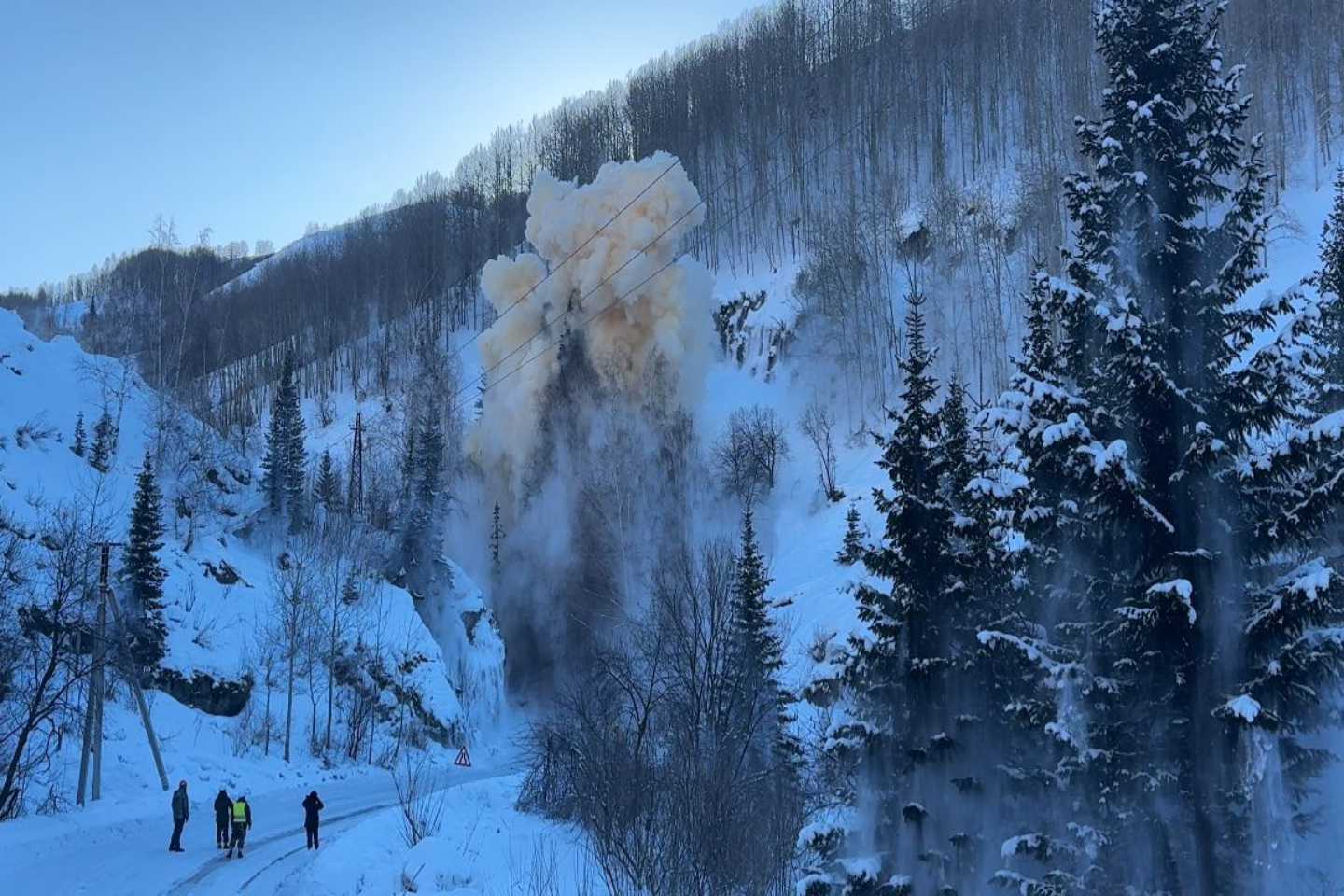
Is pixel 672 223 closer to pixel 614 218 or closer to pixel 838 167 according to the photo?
pixel 614 218

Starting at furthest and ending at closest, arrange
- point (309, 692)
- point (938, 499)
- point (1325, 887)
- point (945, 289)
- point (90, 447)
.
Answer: point (945, 289)
point (90, 447)
point (309, 692)
point (938, 499)
point (1325, 887)

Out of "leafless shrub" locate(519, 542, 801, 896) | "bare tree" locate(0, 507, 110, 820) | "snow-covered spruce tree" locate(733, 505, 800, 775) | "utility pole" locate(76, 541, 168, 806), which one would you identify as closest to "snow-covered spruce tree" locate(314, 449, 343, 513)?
"bare tree" locate(0, 507, 110, 820)

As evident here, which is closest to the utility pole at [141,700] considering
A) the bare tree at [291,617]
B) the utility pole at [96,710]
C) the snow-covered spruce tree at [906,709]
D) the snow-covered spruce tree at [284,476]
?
the utility pole at [96,710]

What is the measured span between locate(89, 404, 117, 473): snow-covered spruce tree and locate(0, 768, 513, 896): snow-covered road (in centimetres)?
2222

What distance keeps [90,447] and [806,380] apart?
1464 inches

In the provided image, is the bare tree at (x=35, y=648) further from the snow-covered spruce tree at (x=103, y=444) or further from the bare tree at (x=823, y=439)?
the bare tree at (x=823, y=439)

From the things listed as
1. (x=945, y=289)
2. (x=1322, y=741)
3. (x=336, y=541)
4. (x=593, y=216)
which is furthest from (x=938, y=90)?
(x=1322, y=741)

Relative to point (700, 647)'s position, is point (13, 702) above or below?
below

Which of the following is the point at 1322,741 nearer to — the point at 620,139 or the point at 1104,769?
the point at 1104,769

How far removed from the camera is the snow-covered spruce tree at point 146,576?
101ft

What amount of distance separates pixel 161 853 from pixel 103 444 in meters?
29.5

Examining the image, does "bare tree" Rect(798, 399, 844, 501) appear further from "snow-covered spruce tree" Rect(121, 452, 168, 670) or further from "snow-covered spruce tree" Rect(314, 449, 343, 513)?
"snow-covered spruce tree" Rect(121, 452, 168, 670)

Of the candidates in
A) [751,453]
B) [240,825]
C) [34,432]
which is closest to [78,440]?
[34,432]

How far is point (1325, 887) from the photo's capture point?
992cm
